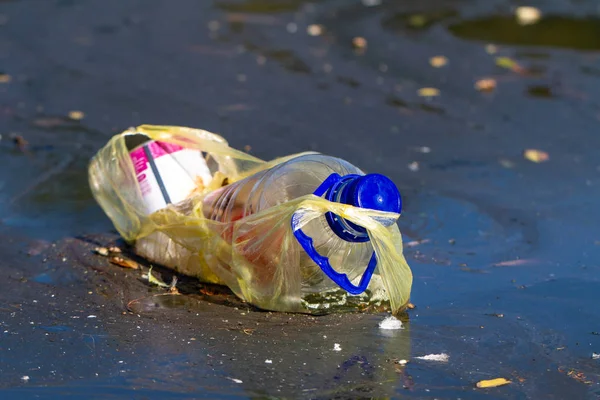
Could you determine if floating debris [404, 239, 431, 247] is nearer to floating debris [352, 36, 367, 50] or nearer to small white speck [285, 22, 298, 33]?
floating debris [352, 36, 367, 50]

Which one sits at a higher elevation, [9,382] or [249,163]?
[249,163]

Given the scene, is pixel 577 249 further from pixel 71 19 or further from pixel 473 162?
pixel 71 19

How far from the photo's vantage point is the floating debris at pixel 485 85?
7055mm

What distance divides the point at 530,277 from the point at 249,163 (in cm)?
142

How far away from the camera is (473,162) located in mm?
5770

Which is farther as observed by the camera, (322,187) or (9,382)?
(322,187)

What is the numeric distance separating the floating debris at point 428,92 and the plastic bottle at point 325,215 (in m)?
3.35

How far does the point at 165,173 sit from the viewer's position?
163 inches

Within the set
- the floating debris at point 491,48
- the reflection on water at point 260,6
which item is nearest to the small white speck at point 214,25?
the reflection on water at point 260,6

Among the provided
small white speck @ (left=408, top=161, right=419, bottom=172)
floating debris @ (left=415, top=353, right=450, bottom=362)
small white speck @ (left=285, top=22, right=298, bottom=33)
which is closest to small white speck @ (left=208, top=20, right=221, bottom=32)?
small white speck @ (left=285, top=22, right=298, bottom=33)

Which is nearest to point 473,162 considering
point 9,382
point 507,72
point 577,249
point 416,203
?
point 416,203

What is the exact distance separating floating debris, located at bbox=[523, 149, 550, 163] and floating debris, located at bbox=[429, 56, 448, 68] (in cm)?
187

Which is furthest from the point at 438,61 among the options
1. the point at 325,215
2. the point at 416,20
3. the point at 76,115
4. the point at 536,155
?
the point at 325,215

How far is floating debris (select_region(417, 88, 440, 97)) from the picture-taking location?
6938mm
